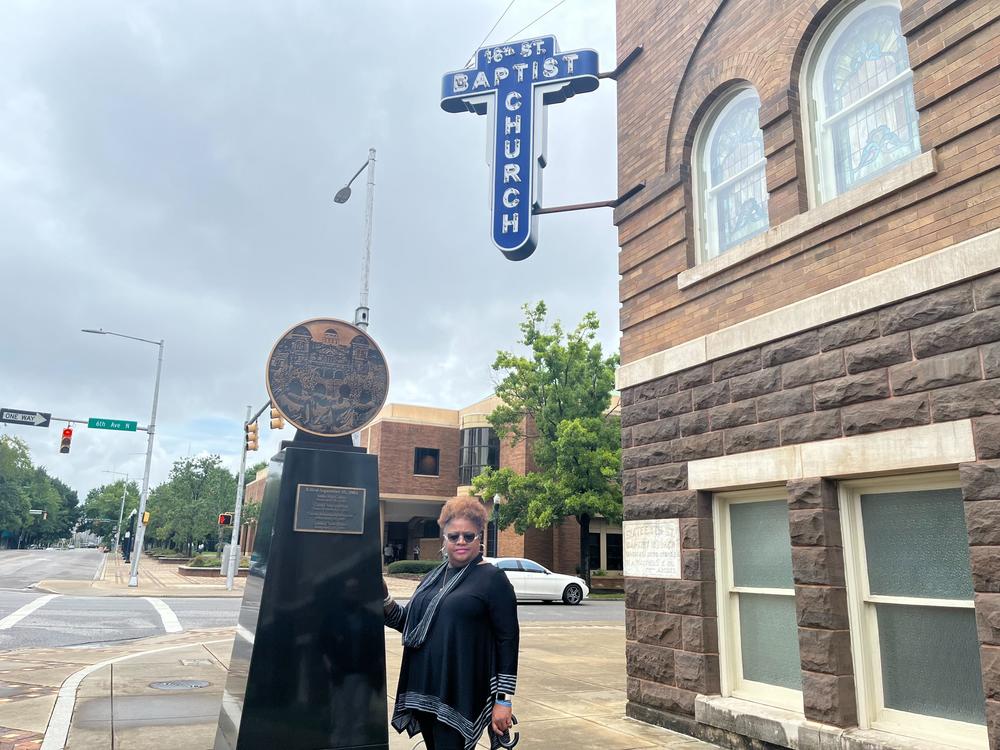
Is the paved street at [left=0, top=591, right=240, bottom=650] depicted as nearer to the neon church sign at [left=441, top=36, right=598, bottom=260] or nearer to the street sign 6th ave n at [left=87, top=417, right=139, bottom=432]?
the street sign 6th ave n at [left=87, top=417, right=139, bottom=432]

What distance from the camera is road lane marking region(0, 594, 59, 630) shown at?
14.9m

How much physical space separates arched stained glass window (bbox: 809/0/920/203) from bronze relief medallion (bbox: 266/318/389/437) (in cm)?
383

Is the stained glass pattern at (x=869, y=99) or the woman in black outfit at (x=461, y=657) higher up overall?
the stained glass pattern at (x=869, y=99)

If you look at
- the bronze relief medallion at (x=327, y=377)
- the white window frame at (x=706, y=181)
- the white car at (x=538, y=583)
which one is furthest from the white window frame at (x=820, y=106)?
the white car at (x=538, y=583)

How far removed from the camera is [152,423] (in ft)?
102

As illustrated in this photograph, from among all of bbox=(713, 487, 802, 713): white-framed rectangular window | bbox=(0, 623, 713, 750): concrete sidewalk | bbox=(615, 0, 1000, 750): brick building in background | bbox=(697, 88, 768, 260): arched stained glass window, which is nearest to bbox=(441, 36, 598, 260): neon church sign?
bbox=(615, 0, 1000, 750): brick building in background

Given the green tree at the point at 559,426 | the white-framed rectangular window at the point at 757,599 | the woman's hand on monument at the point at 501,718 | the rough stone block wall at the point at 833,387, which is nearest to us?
the woman's hand on monument at the point at 501,718

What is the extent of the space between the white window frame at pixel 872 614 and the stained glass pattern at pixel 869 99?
235cm

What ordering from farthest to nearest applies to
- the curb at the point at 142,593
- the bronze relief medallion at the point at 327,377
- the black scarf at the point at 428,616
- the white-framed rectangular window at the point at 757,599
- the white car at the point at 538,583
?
the white car at the point at 538,583 < the curb at the point at 142,593 < the white-framed rectangular window at the point at 757,599 < the bronze relief medallion at the point at 327,377 < the black scarf at the point at 428,616

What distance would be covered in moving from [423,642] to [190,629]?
13414 millimetres

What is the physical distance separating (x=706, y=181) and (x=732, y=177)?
1.05 feet

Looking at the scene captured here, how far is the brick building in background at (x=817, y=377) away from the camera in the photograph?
4.85 meters

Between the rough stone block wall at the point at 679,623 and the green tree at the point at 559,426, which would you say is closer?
A: the rough stone block wall at the point at 679,623

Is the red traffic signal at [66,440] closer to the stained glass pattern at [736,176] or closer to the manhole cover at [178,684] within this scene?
the manhole cover at [178,684]
